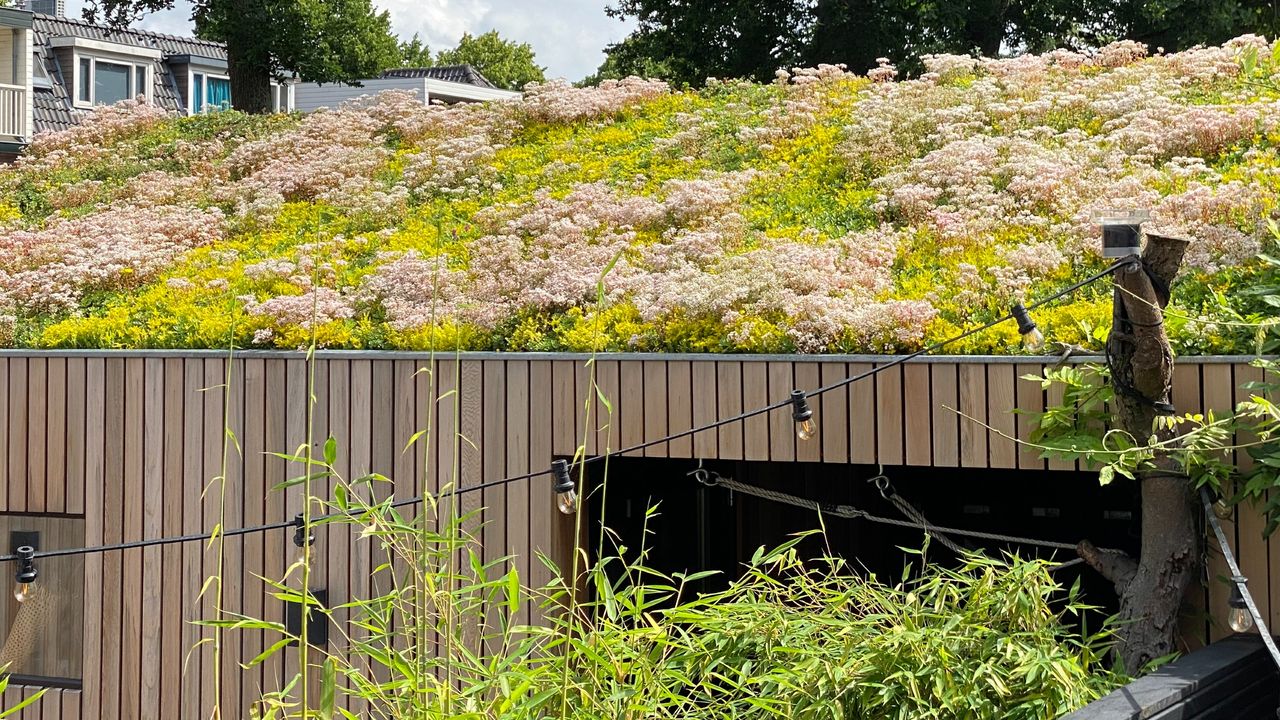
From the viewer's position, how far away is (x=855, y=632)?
3.61m

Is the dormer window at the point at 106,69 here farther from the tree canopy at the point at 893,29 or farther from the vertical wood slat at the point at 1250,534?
the vertical wood slat at the point at 1250,534

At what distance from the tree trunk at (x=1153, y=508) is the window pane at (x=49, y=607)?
4.98m

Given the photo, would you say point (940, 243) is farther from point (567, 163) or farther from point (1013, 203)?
point (567, 163)

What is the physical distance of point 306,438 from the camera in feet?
18.6

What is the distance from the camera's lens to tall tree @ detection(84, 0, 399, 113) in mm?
15617

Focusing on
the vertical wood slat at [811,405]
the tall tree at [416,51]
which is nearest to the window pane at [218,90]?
the tall tree at [416,51]

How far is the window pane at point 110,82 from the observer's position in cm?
2403

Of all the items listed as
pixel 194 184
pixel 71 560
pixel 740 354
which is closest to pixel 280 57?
pixel 194 184

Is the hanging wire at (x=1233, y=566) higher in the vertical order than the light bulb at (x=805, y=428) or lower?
lower

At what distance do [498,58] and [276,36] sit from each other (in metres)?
30.7

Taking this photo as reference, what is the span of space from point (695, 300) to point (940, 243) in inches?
57.1

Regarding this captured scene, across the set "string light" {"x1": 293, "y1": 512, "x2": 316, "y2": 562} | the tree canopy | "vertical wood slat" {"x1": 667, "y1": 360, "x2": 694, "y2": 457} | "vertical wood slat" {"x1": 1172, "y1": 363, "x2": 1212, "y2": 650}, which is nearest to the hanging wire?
"vertical wood slat" {"x1": 1172, "y1": 363, "x2": 1212, "y2": 650}

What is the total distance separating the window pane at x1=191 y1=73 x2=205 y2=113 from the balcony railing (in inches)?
405

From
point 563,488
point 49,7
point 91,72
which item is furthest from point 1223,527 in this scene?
point 49,7
